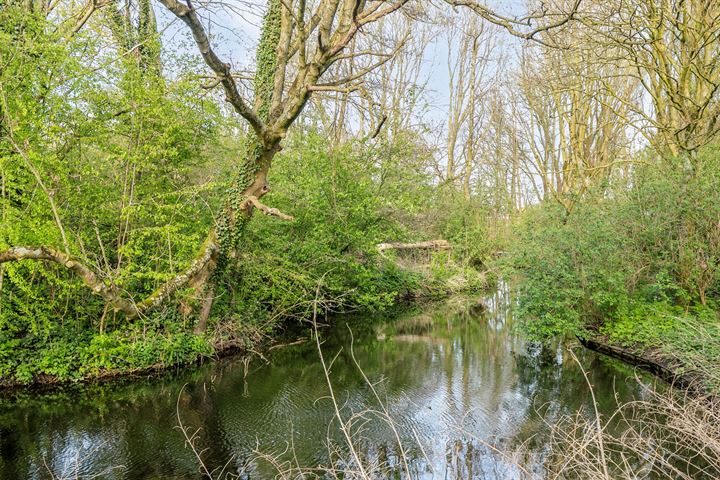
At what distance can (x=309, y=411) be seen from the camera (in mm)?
7547

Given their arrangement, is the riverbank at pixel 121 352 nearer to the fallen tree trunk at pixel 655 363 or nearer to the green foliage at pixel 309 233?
the green foliage at pixel 309 233

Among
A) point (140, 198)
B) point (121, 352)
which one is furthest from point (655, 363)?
point (140, 198)

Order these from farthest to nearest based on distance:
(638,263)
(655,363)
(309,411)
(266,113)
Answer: (638,263)
(266,113)
(655,363)
(309,411)

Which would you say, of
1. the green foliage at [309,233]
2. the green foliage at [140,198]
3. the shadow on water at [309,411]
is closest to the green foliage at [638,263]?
the shadow on water at [309,411]

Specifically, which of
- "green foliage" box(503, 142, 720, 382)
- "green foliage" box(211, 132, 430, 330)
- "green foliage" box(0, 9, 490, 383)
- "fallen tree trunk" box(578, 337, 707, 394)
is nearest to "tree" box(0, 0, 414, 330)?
"green foliage" box(0, 9, 490, 383)

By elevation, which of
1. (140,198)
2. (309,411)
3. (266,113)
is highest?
(266,113)

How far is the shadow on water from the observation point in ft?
19.3

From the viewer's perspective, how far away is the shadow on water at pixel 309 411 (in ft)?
19.3

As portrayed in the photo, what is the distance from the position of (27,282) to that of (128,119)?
10.9 ft

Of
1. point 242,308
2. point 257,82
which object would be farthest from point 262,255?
point 257,82

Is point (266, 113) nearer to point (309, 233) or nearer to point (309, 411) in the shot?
point (309, 233)

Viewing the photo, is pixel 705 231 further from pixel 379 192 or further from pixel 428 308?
pixel 428 308

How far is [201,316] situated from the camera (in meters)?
10.1

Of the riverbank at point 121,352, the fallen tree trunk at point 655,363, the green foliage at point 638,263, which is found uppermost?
the green foliage at point 638,263
